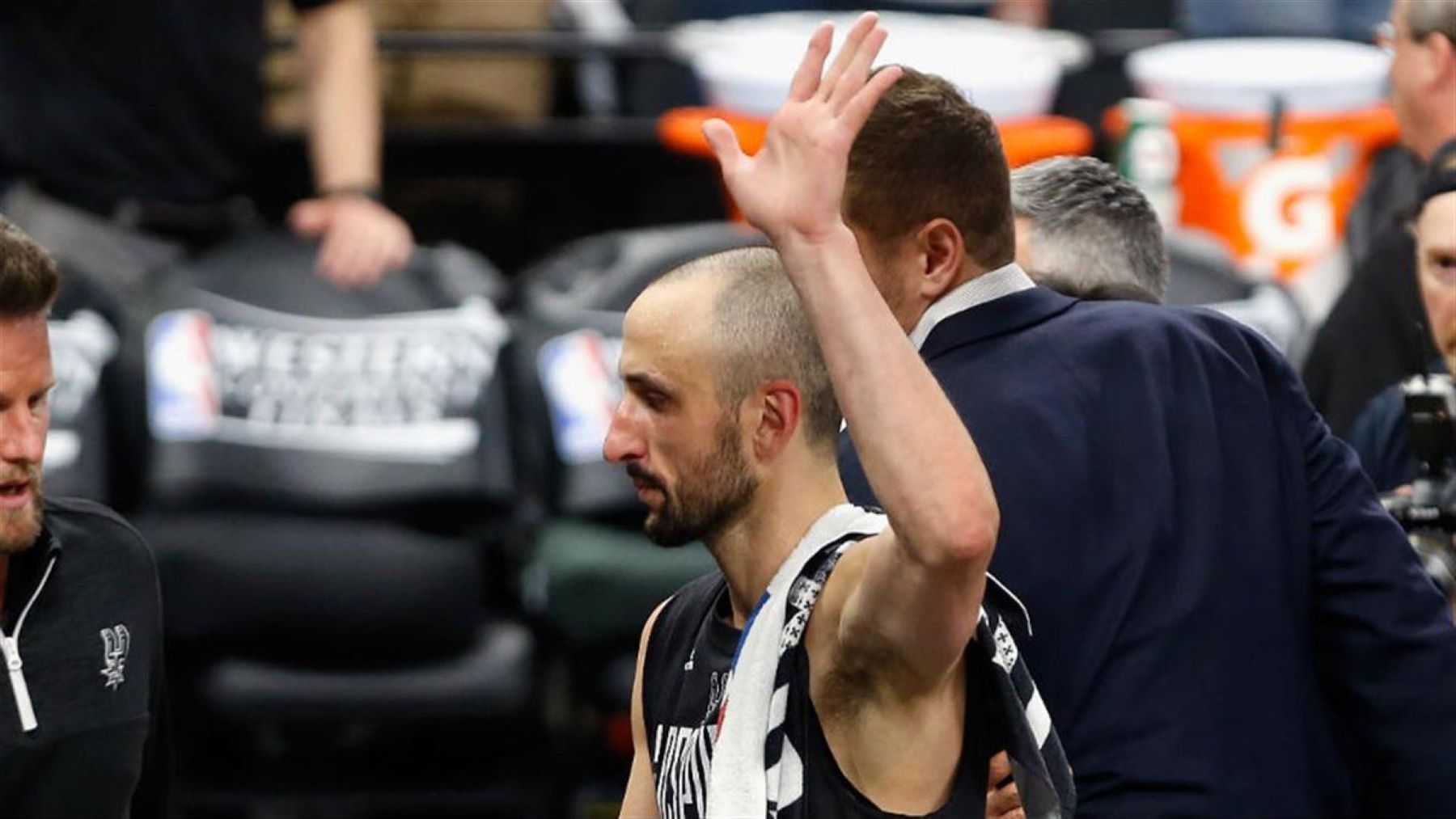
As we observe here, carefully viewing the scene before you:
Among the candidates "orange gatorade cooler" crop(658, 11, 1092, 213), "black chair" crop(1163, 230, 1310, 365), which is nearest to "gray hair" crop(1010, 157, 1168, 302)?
"black chair" crop(1163, 230, 1310, 365)

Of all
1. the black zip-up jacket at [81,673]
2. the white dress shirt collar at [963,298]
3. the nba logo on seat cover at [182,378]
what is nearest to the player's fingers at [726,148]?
the white dress shirt collar at [963,298]

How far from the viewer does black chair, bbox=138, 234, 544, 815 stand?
5723mm

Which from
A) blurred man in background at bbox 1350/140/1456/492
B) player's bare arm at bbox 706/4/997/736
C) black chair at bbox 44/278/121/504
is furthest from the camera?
black chair at bbox 44/278/121/504

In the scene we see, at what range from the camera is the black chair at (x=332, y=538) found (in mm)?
Result: 5723

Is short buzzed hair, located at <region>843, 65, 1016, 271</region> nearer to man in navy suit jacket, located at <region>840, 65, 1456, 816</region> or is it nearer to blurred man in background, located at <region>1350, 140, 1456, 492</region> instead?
man in navy suit jacket, located at <region>840, 65, 1456, 816</region>

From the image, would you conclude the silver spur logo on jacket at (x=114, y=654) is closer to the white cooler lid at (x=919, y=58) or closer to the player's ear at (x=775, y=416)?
the player's ear at (x=775, y=416)

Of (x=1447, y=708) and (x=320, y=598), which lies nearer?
(x=1447, y=708)

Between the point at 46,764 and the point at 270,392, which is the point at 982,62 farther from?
the point at 46,764

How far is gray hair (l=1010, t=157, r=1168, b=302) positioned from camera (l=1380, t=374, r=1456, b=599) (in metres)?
0.39

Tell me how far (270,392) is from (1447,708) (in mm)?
2981

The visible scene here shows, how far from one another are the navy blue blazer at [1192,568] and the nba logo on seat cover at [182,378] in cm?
273

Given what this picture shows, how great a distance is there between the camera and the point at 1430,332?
15.7ft

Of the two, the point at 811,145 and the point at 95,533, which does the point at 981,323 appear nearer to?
the point at 811,145

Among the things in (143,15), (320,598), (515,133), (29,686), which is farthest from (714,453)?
(515,133)
